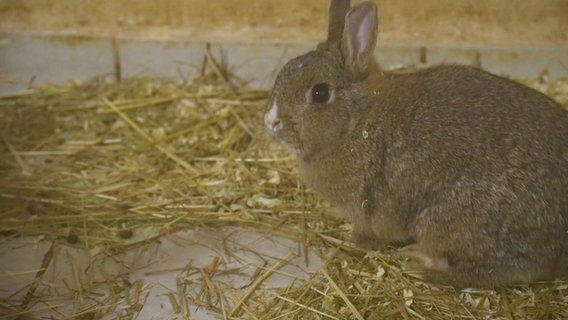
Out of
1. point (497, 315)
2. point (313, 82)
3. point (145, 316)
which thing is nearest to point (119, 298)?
point (145, 316)

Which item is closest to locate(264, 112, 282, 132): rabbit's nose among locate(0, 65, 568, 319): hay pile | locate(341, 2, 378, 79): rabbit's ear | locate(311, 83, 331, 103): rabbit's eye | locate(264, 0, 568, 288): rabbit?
locate(264, 0, 568, 288): rabbit

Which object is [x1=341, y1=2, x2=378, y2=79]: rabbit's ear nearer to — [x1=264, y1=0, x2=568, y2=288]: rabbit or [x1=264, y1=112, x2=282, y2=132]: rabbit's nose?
[x1=264, y1=0, x2=568, y2=288]: rabbit

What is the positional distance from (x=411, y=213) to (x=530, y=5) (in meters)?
2.04

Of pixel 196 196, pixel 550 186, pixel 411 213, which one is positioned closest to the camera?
pixel 550 186

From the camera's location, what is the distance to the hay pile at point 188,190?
10.6 feet

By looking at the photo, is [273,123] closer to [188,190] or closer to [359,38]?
[359,38]

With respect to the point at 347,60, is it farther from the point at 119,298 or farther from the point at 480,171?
the point at 119,298

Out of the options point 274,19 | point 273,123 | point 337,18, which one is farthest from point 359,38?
point 274,19

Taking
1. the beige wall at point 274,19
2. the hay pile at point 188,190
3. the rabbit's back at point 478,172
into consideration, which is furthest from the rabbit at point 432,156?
the beige wall at point 274,19

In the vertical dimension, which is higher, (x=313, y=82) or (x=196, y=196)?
(x=313, y=82)

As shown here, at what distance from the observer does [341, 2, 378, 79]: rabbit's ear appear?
10.6ft

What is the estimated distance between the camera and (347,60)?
3375mm

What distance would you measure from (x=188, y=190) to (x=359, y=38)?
1346 mm

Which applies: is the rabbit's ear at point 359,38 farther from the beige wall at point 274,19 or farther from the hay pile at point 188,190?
the beige wall at point 274,19
